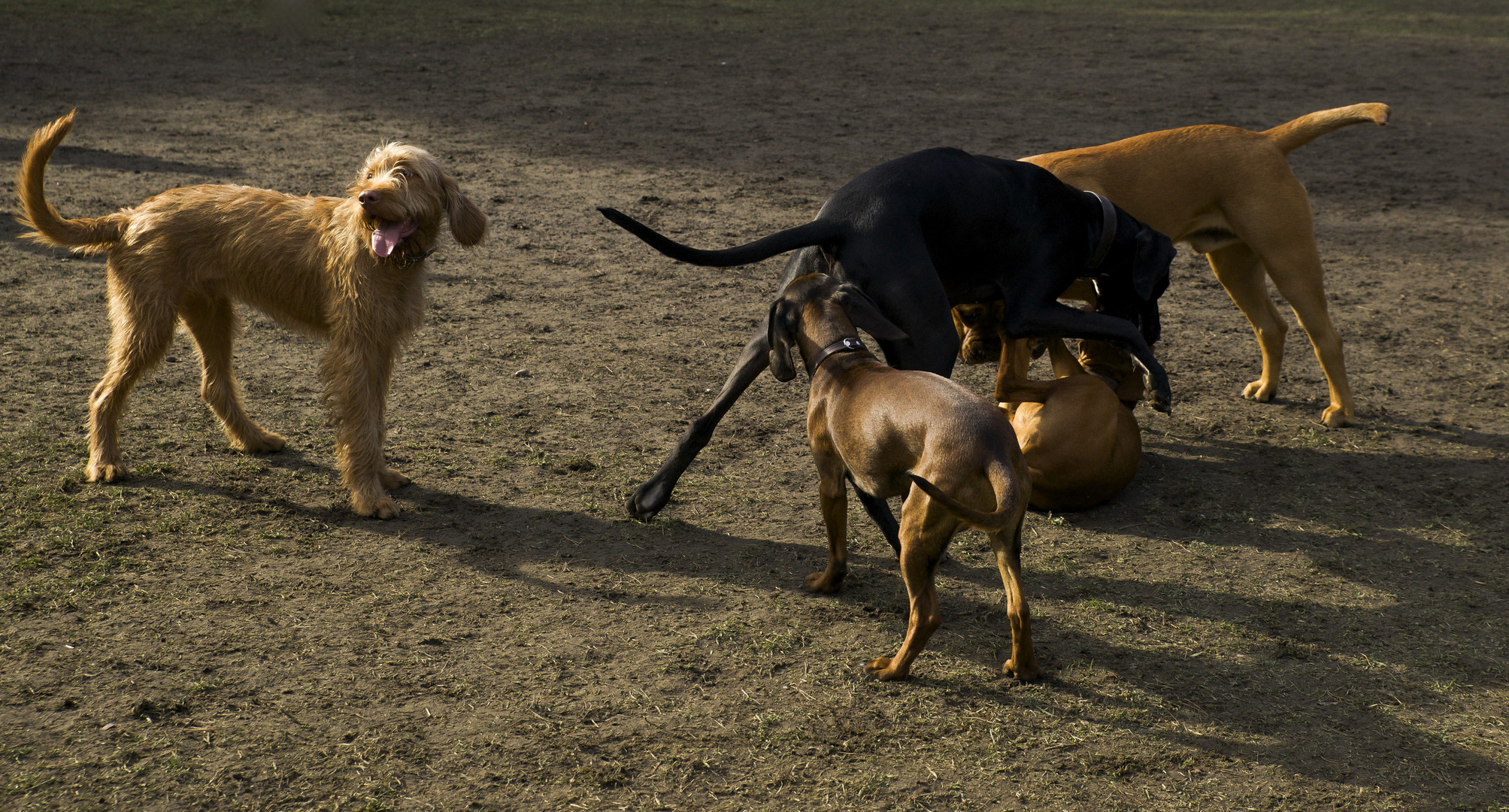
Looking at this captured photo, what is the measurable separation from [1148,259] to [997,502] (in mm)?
1917

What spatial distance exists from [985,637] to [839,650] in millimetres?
492

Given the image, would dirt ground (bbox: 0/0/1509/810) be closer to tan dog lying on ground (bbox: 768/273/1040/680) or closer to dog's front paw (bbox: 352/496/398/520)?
dog's front paw (bbox: 352/496/398/520)

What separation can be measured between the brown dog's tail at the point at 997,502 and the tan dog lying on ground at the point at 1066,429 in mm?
1294

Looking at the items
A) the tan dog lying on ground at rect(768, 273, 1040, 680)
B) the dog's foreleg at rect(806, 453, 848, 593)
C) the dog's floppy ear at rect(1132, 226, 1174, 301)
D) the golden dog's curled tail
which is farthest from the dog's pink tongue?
the dog's floppy ear at rect(1132, 226, 1174, 301)

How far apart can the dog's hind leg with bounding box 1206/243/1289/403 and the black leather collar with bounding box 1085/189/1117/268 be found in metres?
1.46

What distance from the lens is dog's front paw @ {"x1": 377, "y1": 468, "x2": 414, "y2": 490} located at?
4.56 m

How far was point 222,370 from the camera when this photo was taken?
15.7ft

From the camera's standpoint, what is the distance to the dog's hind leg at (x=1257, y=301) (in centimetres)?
558

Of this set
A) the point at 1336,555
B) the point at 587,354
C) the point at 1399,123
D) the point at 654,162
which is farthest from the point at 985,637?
the point at 1399,123

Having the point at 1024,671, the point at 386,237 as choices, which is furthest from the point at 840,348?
the point at 386,237

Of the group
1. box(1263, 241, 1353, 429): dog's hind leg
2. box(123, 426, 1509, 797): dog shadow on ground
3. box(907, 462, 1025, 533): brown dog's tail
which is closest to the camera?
box(907, 462, 1025, 533): brown dog's tail

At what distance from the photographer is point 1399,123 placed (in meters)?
10.7

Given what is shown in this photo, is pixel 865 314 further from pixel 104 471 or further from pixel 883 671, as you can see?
pixel 104 471

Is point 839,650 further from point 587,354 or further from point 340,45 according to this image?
point 340,45
